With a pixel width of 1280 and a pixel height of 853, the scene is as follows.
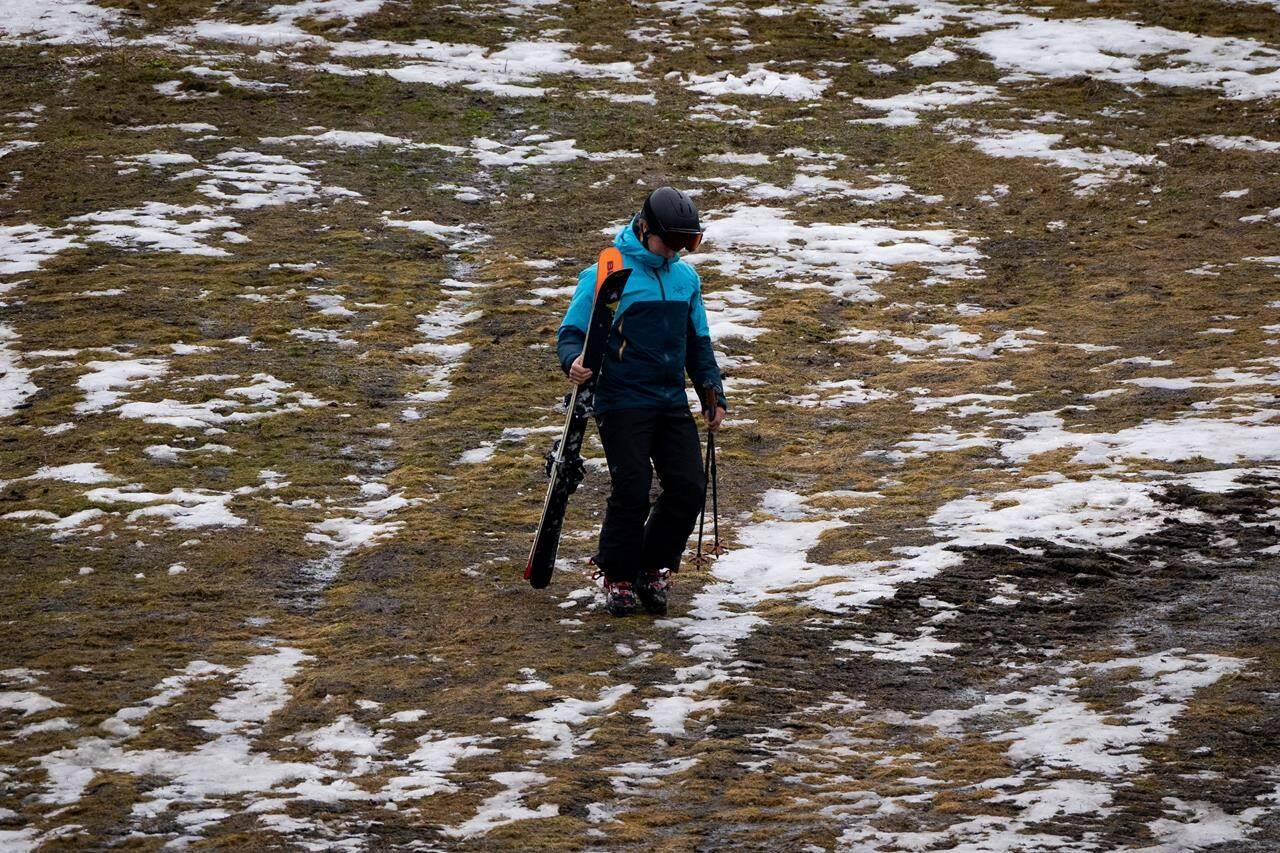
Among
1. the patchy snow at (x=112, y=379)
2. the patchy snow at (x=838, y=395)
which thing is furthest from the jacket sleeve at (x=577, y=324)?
the patchy snow at (x=112, y=379)

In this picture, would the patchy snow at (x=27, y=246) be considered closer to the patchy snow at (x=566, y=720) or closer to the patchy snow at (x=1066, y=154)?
the patchy snow at (x=566, y=720)

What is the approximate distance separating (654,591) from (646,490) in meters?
0.68

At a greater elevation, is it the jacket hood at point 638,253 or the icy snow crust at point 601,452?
the jacket hood at point 638,253

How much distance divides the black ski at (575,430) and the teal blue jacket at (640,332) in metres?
0.06

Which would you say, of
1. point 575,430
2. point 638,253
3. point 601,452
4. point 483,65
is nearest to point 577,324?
point 638,253

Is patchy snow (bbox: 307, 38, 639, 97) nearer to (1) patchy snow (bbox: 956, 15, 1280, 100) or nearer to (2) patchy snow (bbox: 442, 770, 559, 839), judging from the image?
(1) patchy snow (bbox: 956, 15, 1280, 100)

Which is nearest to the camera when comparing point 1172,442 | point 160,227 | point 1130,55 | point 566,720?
point 566,720

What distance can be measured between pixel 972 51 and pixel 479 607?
55.1ft

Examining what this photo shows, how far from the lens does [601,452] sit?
35.7 feet

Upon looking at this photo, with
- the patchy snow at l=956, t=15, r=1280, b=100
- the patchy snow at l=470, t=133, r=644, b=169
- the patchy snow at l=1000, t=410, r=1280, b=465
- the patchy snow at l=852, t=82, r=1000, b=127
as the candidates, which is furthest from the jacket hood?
the patchy snow at l=956, t=15, r=1280, b=100

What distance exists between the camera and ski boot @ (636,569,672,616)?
8.08 meters

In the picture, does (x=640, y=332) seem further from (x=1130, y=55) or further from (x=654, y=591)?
(x=1130, y=55)

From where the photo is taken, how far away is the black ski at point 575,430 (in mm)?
7820

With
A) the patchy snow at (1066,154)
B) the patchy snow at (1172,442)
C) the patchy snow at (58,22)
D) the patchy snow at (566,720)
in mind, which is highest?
the patchy snow at (58,22)
